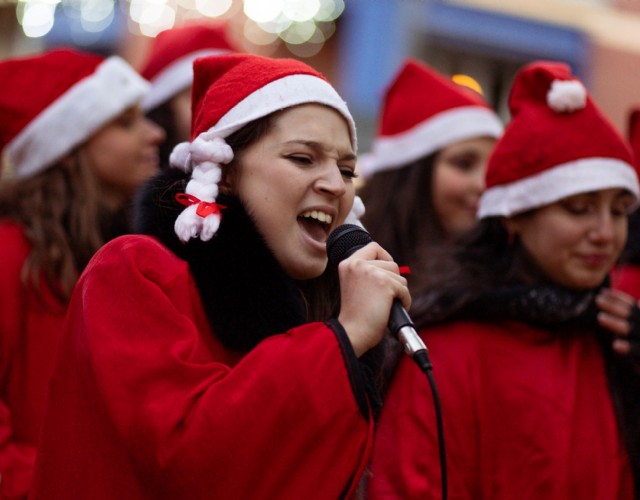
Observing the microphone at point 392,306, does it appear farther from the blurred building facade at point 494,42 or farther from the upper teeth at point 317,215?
the blurred building facade at point 494,42

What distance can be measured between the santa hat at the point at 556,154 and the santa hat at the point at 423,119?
115 centimetres

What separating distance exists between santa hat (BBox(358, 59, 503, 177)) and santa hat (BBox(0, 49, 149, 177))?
1224mm

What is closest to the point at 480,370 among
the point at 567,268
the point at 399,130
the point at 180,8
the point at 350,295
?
the point at 567,268

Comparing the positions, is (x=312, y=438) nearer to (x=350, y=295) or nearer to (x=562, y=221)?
(x=350, y=295)

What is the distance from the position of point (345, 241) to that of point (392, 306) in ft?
0.56

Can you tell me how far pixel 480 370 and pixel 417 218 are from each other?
4.58 feet

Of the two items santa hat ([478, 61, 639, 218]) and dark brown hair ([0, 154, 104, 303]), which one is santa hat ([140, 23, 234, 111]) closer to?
dark brown hair ([0, 154, 104, 303])

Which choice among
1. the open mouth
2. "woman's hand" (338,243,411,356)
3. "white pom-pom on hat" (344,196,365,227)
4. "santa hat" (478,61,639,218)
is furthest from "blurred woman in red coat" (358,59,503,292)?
"woman's hand" (338,243,411,356)

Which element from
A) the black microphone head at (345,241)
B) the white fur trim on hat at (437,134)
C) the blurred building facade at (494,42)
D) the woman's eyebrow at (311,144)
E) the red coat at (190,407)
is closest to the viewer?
the red coat at (190,407)

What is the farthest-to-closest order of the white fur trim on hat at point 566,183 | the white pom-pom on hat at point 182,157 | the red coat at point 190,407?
the white fur trim on hat at point 566,183 < the white pom-pom on hat at point 182,157 < the red coat at point 190,407

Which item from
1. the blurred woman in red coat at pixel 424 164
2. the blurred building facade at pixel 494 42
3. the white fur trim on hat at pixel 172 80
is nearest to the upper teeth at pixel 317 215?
the blurred woman in red coat at pixel 424 164

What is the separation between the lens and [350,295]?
172 cm

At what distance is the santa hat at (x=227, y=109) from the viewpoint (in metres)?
1.85

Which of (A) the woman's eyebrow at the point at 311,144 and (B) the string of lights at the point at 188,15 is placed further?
(B) the string of lights at the point at 188,15
